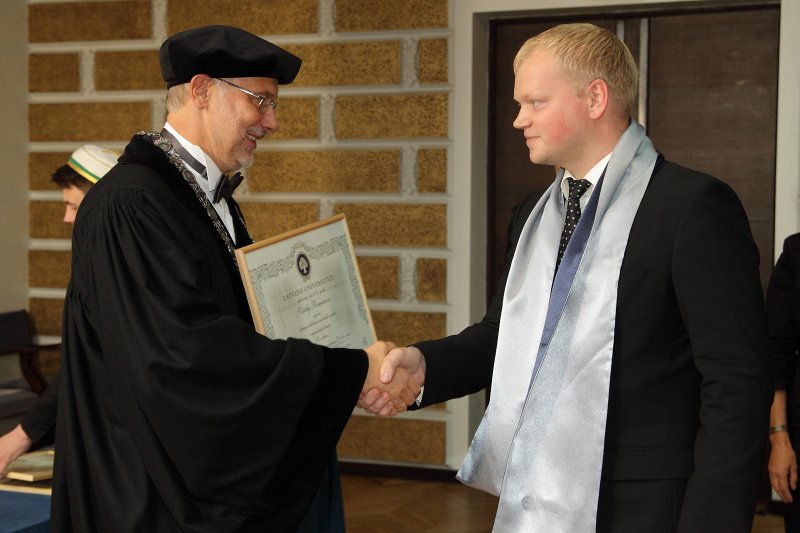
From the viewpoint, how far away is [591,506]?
6.48ft

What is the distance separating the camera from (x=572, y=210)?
2.25 meters

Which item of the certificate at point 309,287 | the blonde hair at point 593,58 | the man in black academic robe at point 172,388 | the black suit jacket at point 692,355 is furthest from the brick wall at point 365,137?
the black suit jacket at point 692,355

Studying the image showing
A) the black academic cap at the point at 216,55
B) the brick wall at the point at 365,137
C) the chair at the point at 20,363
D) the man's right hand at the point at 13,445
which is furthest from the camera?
the brick wall at the point at 365,137

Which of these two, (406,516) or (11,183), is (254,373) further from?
(11,183)

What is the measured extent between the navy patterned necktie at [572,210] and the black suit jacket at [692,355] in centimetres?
20

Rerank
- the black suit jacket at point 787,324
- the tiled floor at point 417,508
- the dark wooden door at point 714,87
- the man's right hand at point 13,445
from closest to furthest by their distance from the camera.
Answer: the man's right hand at point 13,445, the black suit jacket at point 787,324, the tiled floor at point 417,508, the dark wooden door at point 714,87

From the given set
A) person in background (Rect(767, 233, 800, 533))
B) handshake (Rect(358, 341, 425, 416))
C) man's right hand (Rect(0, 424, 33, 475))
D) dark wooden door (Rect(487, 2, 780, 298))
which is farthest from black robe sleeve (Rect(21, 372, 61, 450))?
dark wooden door (Rect(487, 2, 780, 298))

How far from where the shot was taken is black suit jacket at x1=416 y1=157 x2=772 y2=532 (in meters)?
1.81

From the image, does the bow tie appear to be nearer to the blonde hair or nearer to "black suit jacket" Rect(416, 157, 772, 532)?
the blonde hair

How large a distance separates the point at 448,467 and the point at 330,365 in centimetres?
376

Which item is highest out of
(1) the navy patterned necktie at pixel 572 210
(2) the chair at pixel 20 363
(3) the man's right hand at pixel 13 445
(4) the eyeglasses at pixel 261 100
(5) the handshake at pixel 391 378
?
(4) the eyeglasses at pixel 261 100

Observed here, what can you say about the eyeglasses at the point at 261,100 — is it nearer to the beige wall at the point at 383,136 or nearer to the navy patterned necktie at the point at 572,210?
the navy patterned necktie at the point at 572,210

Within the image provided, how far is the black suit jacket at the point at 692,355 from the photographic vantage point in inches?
71.2

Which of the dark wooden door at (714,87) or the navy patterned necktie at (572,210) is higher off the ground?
the dark wooden door at (714,87)
